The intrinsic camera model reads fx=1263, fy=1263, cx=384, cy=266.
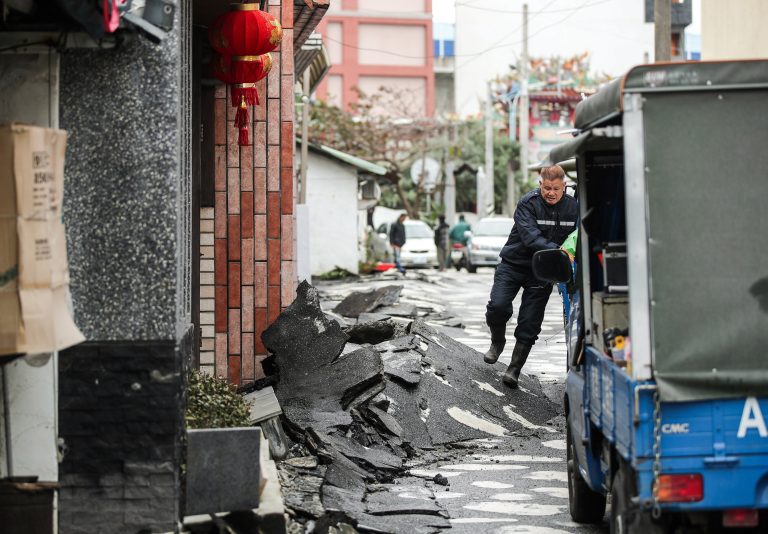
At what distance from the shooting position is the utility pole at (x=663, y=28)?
17609 millimetres

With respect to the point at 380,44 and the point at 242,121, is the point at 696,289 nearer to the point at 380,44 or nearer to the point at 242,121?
the point at 242,121

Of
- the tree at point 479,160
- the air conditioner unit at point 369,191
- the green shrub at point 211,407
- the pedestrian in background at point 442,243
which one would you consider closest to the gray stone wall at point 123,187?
the green shrub at point 211,407

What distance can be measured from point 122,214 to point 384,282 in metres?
23.8

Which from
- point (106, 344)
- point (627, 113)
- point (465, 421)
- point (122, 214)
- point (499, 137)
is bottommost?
point (465, 421)

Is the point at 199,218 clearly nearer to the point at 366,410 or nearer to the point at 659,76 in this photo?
the point at 366,410

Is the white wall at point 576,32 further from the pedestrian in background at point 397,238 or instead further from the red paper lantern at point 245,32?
the red paper lantern at point 245,32

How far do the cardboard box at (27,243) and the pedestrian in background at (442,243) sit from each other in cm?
3529

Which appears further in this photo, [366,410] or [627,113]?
[366,410]

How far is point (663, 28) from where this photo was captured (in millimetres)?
17641

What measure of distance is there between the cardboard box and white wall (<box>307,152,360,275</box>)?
3036 centimetres

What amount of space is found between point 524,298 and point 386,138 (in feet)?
146

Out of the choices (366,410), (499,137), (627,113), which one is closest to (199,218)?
(366,410)

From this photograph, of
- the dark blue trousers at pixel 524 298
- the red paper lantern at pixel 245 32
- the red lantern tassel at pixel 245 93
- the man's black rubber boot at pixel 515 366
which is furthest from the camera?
the man's black rubber boot at pixel 515 366

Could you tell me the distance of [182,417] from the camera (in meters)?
6.86
